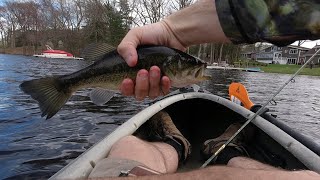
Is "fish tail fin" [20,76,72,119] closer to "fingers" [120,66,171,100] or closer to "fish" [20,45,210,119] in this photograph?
"fish" [20,45,210,119]

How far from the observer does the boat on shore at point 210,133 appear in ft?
8.41

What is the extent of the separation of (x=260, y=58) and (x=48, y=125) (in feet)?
282

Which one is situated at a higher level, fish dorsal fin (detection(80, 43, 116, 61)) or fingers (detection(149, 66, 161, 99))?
fish dorsal fin (detection(80, 43, 116, 61))

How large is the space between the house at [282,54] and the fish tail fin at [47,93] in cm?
7901

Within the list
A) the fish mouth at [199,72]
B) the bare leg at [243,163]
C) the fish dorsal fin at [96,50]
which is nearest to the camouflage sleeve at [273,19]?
the fish mouth at [199,72]

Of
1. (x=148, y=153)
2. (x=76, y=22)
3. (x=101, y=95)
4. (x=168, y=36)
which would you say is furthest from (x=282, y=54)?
(x=101, y=95)

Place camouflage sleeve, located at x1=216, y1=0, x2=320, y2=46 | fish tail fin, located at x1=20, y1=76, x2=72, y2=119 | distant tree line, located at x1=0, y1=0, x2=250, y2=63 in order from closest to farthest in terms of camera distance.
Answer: camouflage sleeve, located at x1=216, y1=0, x2=320, y2=46
fish tail fin, located at x1=20, y1=76, x2=72, y2=119
distant tree line, located at x1=0, y1=0, x2=250, y2=63

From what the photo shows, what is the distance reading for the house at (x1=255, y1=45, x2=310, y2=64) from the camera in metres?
77.2

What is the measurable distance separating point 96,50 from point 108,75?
0.22 m

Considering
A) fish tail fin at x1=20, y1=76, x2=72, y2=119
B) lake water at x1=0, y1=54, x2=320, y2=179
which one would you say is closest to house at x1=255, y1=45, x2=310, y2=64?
lake water at x1=0, y1=54, x2=320, y2=179

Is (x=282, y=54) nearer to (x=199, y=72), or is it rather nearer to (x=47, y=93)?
(x=199, y=72)

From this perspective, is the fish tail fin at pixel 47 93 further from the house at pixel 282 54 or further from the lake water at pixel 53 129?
the house at pixel 282 54

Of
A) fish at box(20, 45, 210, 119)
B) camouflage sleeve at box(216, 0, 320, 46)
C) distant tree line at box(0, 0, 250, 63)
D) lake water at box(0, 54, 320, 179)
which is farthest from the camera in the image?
distant tree line at box(0, 0, 250, 63)

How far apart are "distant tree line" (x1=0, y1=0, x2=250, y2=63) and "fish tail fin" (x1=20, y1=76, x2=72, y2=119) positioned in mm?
50307
